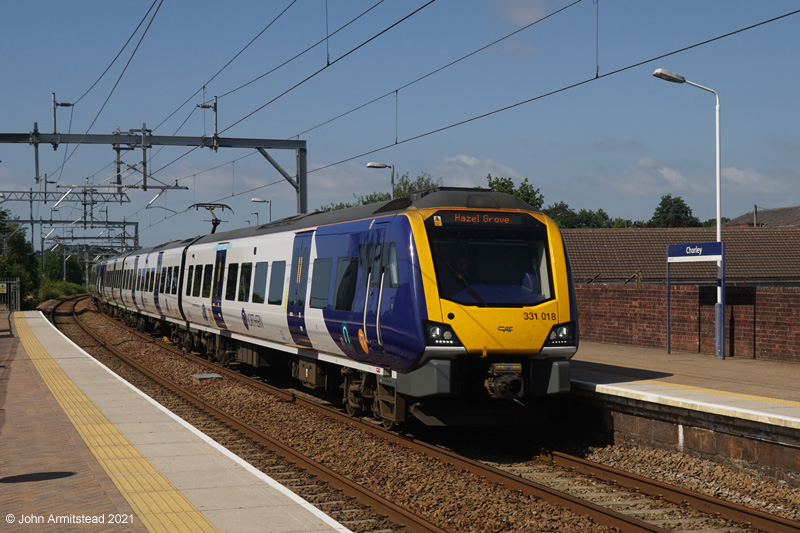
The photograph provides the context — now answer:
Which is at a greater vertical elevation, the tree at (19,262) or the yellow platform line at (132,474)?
the tree at (19,262)

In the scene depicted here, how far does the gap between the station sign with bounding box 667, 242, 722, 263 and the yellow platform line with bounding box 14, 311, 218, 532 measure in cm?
1226

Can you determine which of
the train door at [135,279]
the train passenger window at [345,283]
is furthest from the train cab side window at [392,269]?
the train door at [135,279]

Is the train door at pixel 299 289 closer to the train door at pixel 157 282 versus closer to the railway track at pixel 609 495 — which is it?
the railway track at pixel 609 495

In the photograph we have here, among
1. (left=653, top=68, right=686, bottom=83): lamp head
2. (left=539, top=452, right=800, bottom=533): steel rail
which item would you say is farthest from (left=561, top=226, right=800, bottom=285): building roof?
(left=539, top=452, right=800, bottom=533): steel rail

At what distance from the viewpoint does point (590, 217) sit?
117562mm

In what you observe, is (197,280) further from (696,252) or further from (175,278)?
(696,252)

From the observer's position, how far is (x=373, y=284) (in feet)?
38.5

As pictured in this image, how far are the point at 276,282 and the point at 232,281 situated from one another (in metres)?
3.49

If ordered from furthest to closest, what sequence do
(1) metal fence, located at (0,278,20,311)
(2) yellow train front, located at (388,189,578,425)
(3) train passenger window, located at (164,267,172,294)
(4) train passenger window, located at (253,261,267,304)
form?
1. (1) metal fence, located at (0,278,20,311)
2. (3) train passenger window, located at (164,267,172,294)
3. (4) train passenger window, located at (253,261,267,304)
4. (2) yellow train front, located at (388,189,578,425)

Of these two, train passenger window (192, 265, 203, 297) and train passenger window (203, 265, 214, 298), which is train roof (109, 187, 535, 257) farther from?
train passenger window (192, 265, 203, 297)

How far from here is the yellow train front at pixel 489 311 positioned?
1051 cm

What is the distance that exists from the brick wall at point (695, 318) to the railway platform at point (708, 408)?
1.37 meters

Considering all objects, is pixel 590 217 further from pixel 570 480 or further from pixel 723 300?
pixel 570 480

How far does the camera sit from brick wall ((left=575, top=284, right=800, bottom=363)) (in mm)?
17156
